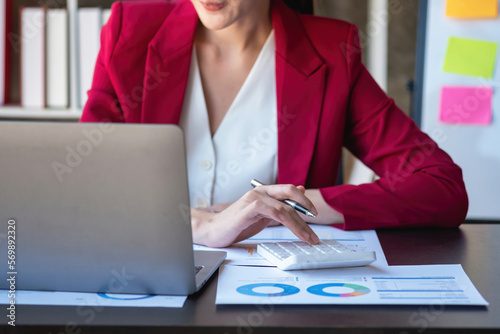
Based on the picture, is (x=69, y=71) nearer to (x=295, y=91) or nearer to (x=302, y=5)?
(x=302, y=5)

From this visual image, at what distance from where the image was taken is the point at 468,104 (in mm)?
2604

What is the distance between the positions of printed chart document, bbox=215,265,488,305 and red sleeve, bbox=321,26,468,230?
30 cm

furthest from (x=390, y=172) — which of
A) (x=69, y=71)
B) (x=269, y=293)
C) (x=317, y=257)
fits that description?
Answer: (x=69, y=71)

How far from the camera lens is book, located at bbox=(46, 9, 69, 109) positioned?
2367 millimetres

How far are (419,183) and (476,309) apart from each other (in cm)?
57

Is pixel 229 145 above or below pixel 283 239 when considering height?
above

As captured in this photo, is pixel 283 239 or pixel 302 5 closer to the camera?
pixel 283 239

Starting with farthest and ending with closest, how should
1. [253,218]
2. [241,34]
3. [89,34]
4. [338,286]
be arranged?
[89,34]
[241,34]
[253,218]
[338,286]

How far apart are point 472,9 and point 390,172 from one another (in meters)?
1.40

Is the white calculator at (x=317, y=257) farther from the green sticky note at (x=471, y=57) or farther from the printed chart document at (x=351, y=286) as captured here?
the green sticky note at (x=471, y=57)

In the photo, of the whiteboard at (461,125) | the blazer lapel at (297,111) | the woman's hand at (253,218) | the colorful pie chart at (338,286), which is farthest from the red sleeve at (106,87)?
the whiteboard at (461,125)

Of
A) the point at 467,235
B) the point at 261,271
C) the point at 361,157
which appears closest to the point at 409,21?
the point at 361,157

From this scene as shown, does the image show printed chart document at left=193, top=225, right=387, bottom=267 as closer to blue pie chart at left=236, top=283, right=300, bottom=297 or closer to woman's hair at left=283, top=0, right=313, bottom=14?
blue pie chart at left=236, top=283, right=300, bottom=297

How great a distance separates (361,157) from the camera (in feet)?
5.19
